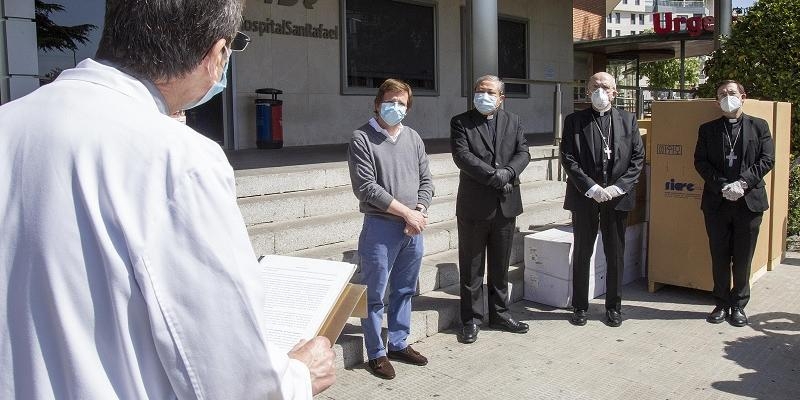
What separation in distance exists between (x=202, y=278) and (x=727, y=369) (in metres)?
4.45

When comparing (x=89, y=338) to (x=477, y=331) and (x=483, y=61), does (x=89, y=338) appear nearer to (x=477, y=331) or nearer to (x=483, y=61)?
(x=477, y=331)

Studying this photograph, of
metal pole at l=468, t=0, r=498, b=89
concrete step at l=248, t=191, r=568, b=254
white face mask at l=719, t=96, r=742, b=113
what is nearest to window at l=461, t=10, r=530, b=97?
metal pole at l=468, t=0, r=498, b=89

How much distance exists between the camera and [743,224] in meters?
5.51

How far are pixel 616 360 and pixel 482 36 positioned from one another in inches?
170

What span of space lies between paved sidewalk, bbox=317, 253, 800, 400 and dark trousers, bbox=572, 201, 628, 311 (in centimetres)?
24

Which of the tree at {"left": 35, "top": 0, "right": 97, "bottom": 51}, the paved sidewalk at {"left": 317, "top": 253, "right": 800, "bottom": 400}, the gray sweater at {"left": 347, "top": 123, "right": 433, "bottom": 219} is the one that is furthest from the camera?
the tree at {"left": 35, "top": 0, "right": 97, "bottom": 51}

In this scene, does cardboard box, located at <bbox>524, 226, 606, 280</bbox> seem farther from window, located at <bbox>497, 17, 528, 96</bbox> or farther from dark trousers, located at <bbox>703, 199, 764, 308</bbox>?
window, located at <bbox>497, 17, 528, 96</bbox>

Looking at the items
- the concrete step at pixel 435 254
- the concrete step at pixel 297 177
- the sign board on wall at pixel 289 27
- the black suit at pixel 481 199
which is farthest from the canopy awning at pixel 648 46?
the black suit at pixel 481 199

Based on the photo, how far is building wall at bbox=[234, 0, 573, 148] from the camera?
397 inches

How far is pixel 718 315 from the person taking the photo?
5.64 meters

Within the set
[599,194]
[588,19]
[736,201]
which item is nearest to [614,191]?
[599,194]

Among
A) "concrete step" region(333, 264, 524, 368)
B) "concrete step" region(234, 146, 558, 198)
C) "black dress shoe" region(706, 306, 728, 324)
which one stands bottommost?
"black dress shoe" region(706, 306, 728, 324)

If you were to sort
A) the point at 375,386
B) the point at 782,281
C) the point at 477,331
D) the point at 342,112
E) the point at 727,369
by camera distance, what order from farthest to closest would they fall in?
the point at 342,112, the point at 782,281, the point at 477,331, the point at 727,369, the point at 375,386

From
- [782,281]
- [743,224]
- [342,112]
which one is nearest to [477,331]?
[743,224]
